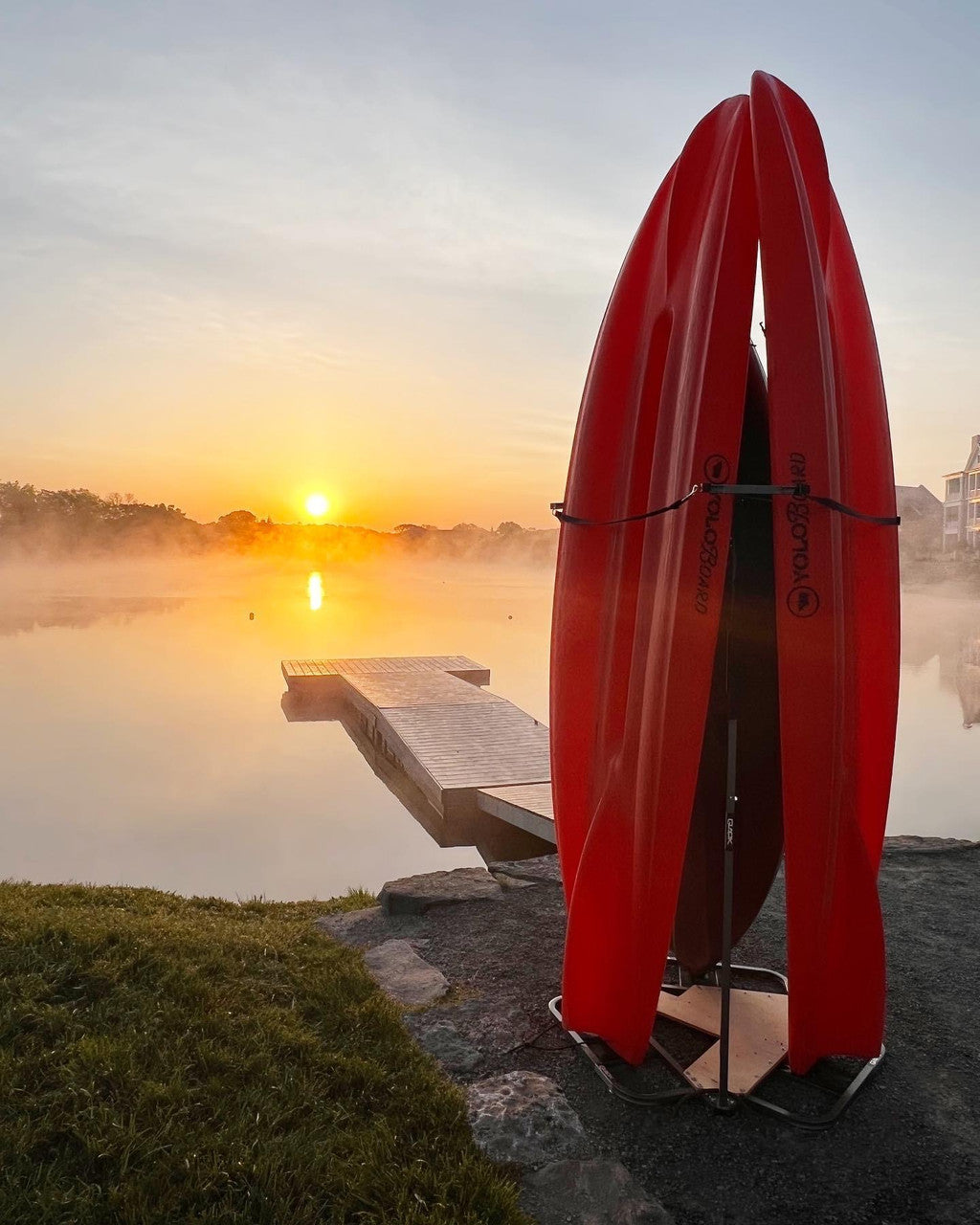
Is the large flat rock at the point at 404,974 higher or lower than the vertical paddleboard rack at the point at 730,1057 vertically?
lower

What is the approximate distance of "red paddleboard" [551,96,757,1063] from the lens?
2.91 m

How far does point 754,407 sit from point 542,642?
2102 centimetres

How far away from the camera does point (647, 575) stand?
3.05m

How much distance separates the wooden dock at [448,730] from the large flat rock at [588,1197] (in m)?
2.58

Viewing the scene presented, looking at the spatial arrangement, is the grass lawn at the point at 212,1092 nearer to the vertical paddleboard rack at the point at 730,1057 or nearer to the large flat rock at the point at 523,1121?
the large flat rock at the point at 523,1121

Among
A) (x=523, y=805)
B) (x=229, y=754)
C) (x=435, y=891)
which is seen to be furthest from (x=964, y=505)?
(x=435, y=891)

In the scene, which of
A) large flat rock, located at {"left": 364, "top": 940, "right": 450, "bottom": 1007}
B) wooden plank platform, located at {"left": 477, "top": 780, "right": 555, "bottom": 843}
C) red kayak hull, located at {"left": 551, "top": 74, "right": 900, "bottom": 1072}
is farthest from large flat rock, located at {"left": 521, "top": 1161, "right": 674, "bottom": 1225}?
wooden plank platform, located at {"left": 477, "top": 780, "right": 555, "bottom": 843}

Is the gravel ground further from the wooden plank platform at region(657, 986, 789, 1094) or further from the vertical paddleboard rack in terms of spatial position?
the wooden plank platform at region(657, 986, 789, 1094)

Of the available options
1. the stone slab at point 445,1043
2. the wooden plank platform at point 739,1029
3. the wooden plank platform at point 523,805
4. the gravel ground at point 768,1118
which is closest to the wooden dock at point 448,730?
the wooden plank platform at point 523,805

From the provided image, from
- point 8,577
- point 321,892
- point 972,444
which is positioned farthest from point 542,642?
point 8,577

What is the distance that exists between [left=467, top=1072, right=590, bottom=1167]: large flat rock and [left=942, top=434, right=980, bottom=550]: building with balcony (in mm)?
43362

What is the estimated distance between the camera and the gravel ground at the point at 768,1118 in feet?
8.29

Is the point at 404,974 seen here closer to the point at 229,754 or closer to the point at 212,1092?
the point at 212,1092

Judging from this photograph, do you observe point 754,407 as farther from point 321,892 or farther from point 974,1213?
point 321,892
